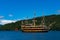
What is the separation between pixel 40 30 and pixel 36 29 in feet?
13.7

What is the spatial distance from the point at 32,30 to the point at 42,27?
10.0 metres

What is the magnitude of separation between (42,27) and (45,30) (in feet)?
13.4

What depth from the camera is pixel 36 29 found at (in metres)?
199

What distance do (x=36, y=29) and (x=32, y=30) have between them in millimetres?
4033

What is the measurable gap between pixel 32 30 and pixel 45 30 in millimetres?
12350

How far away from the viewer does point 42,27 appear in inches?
7790

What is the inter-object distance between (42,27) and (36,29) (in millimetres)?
6005

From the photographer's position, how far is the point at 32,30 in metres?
200

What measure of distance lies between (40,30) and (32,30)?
26.2ft

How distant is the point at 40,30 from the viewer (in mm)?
196875
